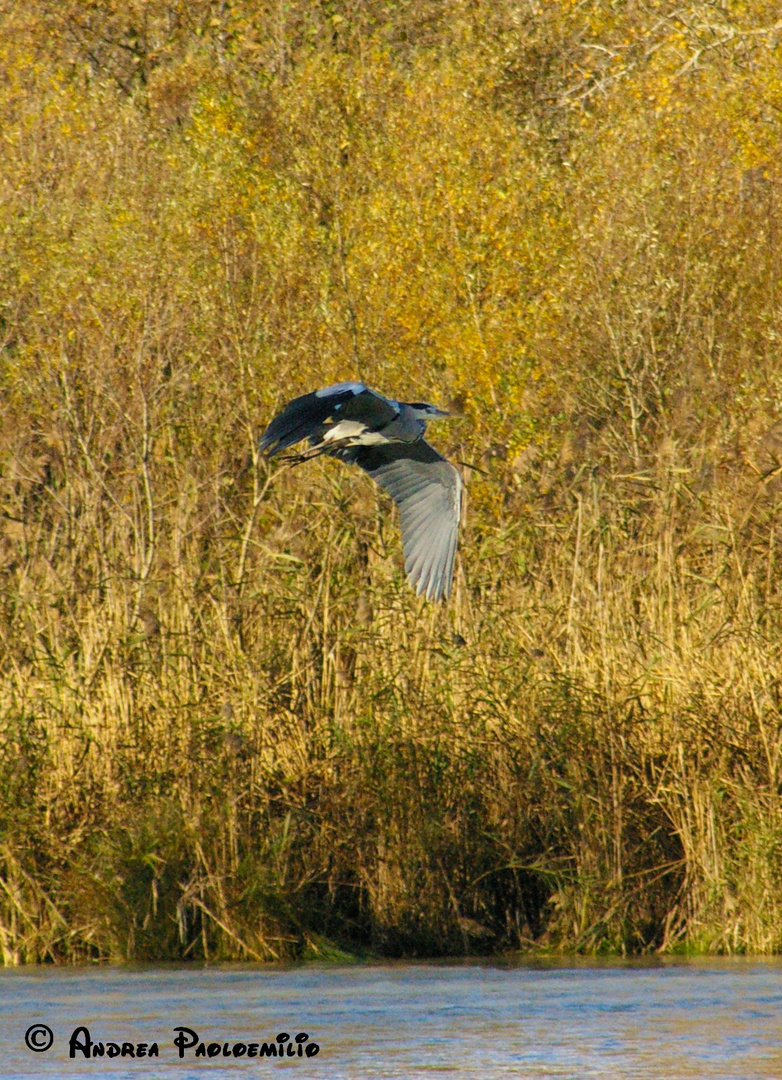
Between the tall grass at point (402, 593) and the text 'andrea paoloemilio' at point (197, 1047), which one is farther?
the tall grass at point (402, 593)

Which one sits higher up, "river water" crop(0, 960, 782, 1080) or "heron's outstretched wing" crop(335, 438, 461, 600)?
"heron's outstretched wing" crop(335, 438, 461, 600)

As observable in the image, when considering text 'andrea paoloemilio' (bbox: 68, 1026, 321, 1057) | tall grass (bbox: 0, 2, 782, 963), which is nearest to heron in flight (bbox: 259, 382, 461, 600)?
tall grass (bbox: 0, 2, 782, 963)

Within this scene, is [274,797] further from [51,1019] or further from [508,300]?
[508,300]

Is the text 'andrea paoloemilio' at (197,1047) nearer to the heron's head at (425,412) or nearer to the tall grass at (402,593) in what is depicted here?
the tall grass at (402,593)

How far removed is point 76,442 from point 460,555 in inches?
79.0

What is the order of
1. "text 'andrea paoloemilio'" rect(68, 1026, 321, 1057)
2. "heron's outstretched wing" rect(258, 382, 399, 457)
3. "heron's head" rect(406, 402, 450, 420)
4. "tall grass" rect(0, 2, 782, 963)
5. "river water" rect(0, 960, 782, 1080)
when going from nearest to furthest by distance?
"river water" rect(0, 960, 782, 1080), "text 'andrea paoloemilio'" rect(68, 1026, 321, 1057), "heron's outstretched wing" rect(258, 382, 399, 457), "tall grass" rect(0, 2, 782, 963), "heron's head" rect(406, 402, 450, 420)

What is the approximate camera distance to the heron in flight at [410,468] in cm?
697

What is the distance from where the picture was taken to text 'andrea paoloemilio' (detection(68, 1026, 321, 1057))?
545 centimetres

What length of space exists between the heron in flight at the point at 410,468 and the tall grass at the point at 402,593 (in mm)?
247

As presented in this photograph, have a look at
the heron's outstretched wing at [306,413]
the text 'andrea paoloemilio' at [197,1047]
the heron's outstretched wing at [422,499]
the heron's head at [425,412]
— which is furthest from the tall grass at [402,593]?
the heron's outstretched wing at [306,413]

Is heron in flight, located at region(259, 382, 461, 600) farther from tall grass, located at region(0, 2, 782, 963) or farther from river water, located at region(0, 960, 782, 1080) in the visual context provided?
river water, located at region(0, 960, 782, 1080)

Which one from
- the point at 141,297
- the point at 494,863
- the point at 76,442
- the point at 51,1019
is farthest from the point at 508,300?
the point at 51,1019

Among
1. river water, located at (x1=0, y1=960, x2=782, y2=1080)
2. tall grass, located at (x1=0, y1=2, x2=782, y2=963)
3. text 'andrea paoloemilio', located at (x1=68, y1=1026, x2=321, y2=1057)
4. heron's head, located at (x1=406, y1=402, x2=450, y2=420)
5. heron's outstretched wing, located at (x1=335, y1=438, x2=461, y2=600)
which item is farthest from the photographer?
heron's head, located at (x1=406, y1=402, x2=450, y2=420)

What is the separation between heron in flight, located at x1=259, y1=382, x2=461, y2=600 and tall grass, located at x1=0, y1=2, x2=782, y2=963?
9.7 inches
